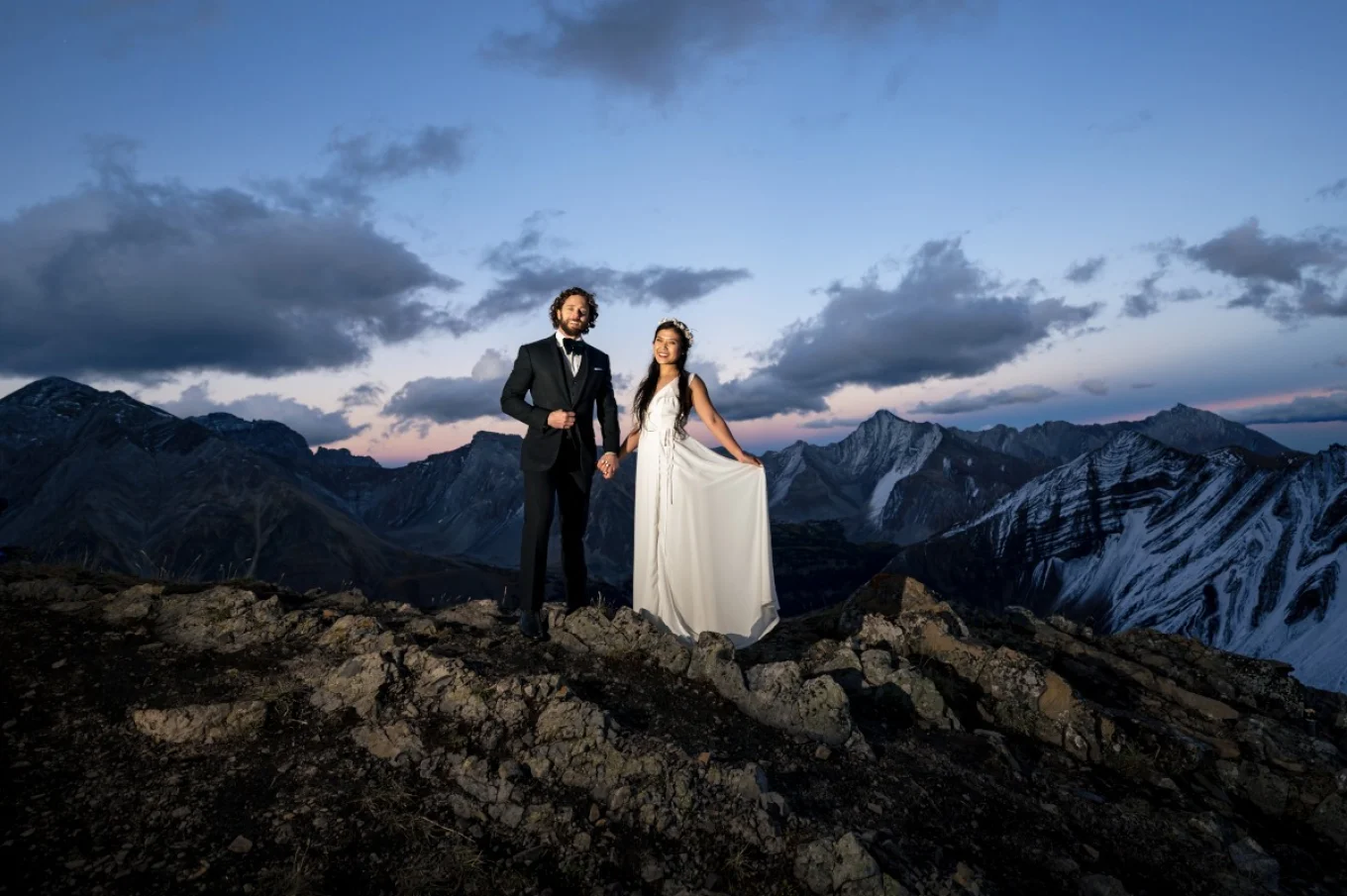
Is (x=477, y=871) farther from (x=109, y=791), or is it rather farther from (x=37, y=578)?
(x=37, y=578)

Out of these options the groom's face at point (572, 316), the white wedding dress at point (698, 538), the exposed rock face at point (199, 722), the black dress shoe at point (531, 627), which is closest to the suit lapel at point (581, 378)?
the groom's face at point (572, 316)

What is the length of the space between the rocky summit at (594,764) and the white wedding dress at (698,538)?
71 centimetres

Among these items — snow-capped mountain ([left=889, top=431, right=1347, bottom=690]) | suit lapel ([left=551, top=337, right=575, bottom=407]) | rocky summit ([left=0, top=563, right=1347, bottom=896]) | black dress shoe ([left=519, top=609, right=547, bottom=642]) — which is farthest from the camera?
snow-capped mountain ([left=889, top=431, right=1347, bottom=690])

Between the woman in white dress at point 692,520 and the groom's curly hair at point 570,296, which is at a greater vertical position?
the groom's curly hair at point 570,296

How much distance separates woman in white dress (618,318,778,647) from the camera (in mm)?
7895

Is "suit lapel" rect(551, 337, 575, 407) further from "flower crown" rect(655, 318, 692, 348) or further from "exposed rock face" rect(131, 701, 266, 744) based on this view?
"exposed rock face" rect(131, 701, 266, 744)

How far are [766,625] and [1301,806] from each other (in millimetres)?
4831

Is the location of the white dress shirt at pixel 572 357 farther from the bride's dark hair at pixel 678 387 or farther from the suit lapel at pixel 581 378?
the bride's dark hair at pixel 678 387

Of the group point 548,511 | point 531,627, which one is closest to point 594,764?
point 531,627

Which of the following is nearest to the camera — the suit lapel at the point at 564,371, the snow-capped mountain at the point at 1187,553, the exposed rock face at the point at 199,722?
the exposed rock face at the point at 199,722

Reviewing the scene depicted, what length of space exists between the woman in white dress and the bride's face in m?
0.01

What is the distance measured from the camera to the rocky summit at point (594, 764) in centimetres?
370

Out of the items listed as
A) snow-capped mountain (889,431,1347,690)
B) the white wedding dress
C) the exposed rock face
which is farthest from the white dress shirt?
snow-capped mountain (889,431,1347,690)

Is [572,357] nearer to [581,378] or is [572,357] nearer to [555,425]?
[581,378]
